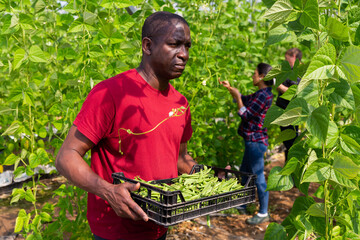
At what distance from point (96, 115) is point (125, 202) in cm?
43

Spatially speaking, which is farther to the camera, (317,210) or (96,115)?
(96,115)

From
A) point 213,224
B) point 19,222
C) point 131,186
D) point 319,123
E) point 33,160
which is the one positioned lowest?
point 213,224

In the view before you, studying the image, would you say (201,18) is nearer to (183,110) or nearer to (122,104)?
(183,110)

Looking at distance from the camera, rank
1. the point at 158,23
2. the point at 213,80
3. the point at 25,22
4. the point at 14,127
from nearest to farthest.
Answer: the point at 158,23 < the point at 25,22 < the point at 14,127 < the point at 213,80

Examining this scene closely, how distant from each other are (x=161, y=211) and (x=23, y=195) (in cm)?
166

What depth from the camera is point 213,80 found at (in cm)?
382

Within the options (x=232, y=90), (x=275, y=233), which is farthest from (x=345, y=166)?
(x=232, y=90)

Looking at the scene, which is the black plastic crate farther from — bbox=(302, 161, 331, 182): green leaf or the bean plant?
bbox=(302, 161, 331, 182): green leaf

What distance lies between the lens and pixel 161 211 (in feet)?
5.12

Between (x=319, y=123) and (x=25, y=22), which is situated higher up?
(x=25, y=22)

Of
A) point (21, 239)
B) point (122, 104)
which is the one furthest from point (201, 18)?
point (21, 239)

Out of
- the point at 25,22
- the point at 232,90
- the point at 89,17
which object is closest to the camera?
the point at 89,17

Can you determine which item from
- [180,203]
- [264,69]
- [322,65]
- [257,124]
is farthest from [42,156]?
[264,69]

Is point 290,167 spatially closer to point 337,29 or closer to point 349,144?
point 349,144
